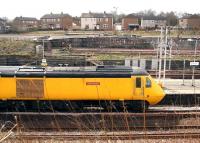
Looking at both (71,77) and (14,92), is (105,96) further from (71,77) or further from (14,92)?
(14,92)

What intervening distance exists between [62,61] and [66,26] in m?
68.9

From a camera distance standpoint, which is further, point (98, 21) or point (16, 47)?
point (98, 21)

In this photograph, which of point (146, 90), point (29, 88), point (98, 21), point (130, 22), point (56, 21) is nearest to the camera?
point (29, 88)

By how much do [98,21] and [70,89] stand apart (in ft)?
265

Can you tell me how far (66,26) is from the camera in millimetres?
97688

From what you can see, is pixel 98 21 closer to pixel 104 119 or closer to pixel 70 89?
pixel 70 89

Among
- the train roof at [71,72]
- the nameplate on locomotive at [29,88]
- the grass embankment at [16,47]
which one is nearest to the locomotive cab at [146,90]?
the train roof at [71,72]

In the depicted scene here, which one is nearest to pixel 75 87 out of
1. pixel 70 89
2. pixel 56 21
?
pixel 70 89

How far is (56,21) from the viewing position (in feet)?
329

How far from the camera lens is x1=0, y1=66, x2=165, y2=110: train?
15211 mm

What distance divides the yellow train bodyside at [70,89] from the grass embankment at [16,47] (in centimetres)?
2418

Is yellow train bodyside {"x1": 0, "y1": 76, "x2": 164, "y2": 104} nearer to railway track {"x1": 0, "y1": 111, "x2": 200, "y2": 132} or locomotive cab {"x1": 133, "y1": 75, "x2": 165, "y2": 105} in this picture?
locomotive cab {"x1": 133, "y1": 75, "x2": 165, "y2": 105}

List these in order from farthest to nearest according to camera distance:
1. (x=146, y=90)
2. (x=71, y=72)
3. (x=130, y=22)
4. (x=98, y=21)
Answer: (x=98, y=21)
(x=130, y=22)
(x=146, y=90)
(x=71, y=72)

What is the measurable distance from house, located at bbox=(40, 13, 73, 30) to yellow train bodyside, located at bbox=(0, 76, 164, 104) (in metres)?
82.6
